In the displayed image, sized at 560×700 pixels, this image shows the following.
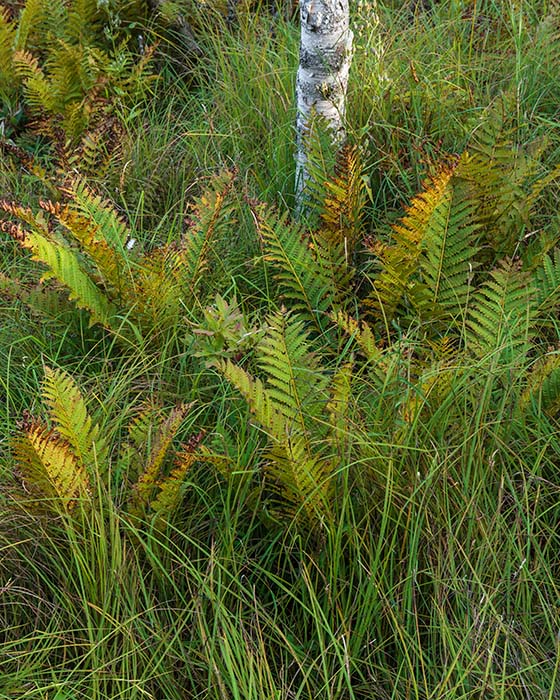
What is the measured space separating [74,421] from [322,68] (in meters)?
1.68

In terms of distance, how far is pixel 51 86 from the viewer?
391cm

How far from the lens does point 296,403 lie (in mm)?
2207

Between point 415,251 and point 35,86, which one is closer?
point 415,251

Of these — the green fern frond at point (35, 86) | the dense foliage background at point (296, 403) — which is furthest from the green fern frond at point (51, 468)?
the green fern frond at point (35, 86)

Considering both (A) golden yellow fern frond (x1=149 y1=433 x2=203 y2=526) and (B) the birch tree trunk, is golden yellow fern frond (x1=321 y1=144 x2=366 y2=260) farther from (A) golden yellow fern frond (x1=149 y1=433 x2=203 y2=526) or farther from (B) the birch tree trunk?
(A) golden yellow fern frond (x1=149 y1=433 x2=203 y2=526)

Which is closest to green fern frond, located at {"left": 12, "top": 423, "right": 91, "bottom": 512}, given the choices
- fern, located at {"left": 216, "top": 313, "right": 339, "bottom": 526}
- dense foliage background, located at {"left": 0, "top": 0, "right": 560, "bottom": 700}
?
dense foliage background, located at {"left": 0, "top": 0, "right": 560, "bottom": 700}

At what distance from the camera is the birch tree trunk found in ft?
10.0

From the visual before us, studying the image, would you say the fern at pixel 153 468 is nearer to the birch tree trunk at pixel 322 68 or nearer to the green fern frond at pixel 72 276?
the green fern frond at pixel 72 276

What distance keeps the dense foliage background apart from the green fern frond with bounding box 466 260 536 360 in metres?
0.02

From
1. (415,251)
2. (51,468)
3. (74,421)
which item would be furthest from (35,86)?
(51,468)

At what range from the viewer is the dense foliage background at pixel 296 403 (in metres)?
1.98

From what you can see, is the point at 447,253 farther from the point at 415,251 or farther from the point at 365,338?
the point at 365,338

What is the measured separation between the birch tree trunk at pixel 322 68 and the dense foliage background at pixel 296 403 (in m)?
0.12

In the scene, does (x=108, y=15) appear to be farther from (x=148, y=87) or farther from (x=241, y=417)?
(x=241, y=417)
